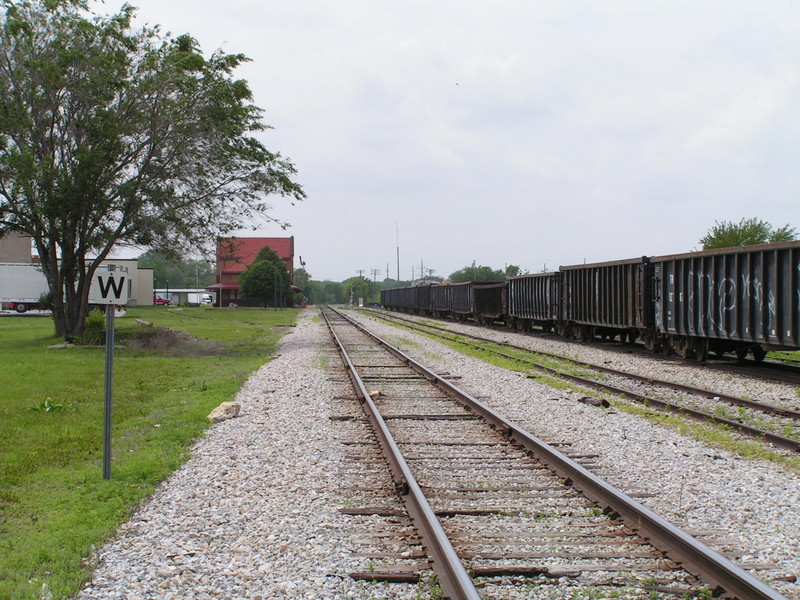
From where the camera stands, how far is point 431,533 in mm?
5004

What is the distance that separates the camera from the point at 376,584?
437 cm

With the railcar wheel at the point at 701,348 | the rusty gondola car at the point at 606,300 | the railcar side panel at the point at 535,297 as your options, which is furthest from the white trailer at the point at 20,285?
the railcar wheel at the point at 701,348

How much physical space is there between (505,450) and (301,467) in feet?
7.35

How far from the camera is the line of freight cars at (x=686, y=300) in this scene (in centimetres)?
1409

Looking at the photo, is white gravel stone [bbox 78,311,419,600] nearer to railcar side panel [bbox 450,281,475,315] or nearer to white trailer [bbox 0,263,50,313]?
railcar side panel [bbox 450,281,475,315]

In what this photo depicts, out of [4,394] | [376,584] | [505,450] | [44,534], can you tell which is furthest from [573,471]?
[4,394]

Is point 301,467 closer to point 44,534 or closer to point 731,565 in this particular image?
point 44,534

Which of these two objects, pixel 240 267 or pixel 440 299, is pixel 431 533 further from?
pixel 240 267

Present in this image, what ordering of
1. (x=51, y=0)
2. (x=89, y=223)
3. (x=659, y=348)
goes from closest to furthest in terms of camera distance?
(x=659, y=348) < (x=51, y=0) < (x=89, y=223)

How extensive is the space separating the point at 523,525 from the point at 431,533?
820 millimetres

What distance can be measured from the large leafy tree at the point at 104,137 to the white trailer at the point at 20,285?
34379mm

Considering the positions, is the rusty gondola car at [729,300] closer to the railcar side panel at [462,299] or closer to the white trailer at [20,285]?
the railcar side panel at [462,299]

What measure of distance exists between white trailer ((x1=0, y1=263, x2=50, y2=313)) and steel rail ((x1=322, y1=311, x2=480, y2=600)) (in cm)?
5655

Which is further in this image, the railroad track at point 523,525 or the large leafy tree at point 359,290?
the large leafy tree at point 359,290
